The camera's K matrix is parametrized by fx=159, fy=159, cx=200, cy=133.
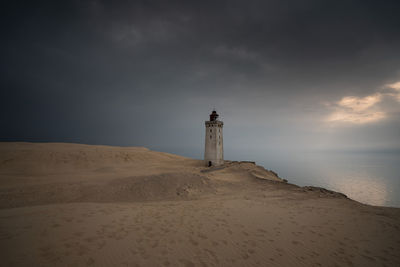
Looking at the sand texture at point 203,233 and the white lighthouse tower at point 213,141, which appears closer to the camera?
A: the sand texture at point 203,233

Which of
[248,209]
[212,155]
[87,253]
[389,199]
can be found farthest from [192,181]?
[389,199]

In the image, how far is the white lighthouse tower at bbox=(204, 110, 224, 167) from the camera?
1100 inches

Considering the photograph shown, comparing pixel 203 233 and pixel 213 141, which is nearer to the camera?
pixel 203 233

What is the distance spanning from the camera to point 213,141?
92.2 ft

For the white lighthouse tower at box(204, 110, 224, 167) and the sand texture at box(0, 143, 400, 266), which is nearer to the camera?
the sand texture at box(0, 143, 400, 266)

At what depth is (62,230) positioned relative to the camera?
5.63 meters

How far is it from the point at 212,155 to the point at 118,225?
73.8 feet

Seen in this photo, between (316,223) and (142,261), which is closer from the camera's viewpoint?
(142,261)

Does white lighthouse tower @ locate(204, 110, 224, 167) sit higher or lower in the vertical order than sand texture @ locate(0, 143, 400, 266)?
higher

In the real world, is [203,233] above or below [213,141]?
below

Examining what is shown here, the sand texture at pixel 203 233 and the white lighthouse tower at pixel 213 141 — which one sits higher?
the white lighthouse tower at pixel 213 141

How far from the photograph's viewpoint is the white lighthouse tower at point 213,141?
27928 millimetres

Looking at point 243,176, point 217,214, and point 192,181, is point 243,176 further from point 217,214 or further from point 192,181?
point 217,214

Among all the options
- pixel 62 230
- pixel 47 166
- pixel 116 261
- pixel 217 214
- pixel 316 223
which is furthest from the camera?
pixel 47 166
